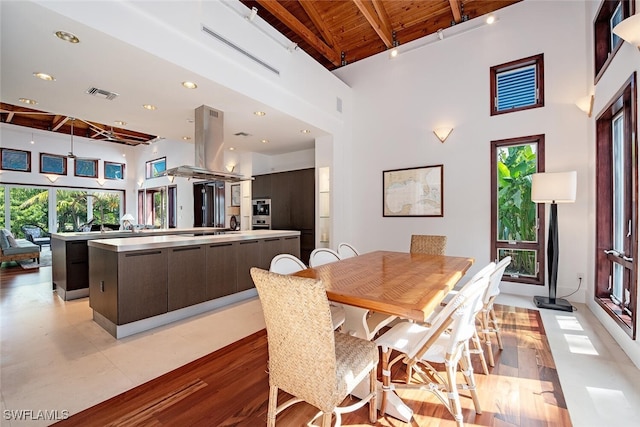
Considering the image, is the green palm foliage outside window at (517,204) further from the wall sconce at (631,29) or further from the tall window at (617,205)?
the wall sconce at (631,29)

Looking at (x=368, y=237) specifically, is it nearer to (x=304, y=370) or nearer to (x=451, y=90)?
(x=451, y=90)

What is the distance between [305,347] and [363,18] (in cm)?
537

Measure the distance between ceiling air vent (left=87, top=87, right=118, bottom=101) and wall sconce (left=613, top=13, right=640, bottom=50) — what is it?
4714mm

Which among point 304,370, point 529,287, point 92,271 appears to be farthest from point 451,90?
point 92,271

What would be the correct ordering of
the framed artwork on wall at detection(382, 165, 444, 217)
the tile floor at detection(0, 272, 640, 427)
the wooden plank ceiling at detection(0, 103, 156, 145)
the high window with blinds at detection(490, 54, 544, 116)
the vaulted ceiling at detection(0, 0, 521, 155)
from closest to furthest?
the tile floor at detection(0, 272, 640, 427) → the vaulted ceiling at detection(0, 0, 521, 155) → the high window with blinds at detection(490, 54, 544, 116) → the framed artwork on wall at detection(382, 165, 444, 217) → the wooden plank ceiling at detection(0, 103, 156, 145)

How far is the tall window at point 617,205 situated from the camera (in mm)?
2662

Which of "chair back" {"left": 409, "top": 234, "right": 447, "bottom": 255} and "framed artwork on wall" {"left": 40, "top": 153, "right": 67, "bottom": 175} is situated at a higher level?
"framed artwork on wall" {"left": 40, "top": 153, "right": 67, "bottom": 175}

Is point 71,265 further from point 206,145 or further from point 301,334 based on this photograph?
point 301,334

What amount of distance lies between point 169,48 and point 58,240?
3531 mm

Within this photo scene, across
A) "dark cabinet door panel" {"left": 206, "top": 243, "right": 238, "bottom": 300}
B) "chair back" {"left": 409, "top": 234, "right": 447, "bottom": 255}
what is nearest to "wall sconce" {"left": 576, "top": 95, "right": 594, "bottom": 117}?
"chair back" {"left": 409, "top": 234, "right": 447, "bottom": 255}

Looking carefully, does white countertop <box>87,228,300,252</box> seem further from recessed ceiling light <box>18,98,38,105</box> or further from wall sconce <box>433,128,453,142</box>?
wall sconce <box>433,128,453,142</box>

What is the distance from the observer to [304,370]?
4.20 feet

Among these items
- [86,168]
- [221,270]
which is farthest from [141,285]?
[86,168]

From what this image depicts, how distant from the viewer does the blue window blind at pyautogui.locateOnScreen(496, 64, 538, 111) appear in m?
4.11
